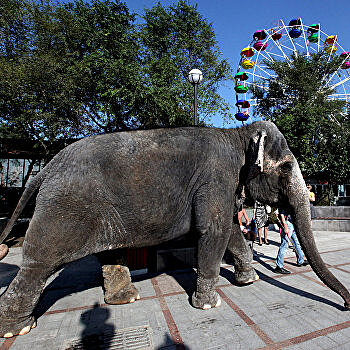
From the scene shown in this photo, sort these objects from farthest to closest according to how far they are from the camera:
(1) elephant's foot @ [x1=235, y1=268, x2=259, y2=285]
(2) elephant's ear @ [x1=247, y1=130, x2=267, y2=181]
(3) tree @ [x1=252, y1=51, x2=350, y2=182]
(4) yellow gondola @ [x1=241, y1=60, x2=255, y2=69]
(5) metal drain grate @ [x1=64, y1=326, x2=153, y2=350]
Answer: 1. (4) yellow gondola @ [x1=241, y1=60, x2=255, y2=69]
2. (3) tree @ [x1=252, y1=51, x2=350, y2=182]
3. (1) elephant's foot @ [x1=235, y1=268, x2=259, y2=285]
4. (2) elephant's ear @ [x1=247, y1=130, x2=267, y2=181]
5. (5) metal drain grate @ [x1=64, y1=326, x2=153, y2=350]

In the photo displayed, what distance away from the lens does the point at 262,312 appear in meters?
3.19

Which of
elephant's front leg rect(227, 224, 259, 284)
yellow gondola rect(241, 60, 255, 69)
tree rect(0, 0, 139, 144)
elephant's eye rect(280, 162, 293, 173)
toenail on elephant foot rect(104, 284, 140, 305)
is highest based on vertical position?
yellow gondola rect(241, 60, 255, 69)

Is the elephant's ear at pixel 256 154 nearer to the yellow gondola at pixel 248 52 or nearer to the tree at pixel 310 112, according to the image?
the tree at pixel 310 112

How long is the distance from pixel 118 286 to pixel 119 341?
38.9 inches

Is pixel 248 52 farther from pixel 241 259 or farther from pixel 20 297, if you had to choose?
pixel 20 297

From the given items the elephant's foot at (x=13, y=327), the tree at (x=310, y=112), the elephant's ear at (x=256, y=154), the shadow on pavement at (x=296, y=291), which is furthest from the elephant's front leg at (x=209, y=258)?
the tree at (x=310, y=112)

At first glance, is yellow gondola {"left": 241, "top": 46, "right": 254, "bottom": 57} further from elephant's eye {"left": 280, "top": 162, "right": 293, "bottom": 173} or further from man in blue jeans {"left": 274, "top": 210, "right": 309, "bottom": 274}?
elephant's eye {"left": 280, "top": 162, "right": 293, "bottom": 173}

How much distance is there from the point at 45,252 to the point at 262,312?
2.88m

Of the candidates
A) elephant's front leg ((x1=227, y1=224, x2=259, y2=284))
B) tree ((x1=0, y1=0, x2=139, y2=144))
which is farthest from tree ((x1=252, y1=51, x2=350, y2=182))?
elephant's front leg ((x1=227, y1=224, x2=259, y2=284))

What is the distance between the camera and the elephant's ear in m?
3.08

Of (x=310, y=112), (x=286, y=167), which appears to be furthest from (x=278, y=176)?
(x=310, y=112)

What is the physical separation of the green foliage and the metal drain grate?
847 cm

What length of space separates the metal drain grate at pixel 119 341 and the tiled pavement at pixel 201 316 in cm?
3

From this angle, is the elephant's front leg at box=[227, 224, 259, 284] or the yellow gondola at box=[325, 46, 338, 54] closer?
the elephant's front leg at box=[227, 224, 259, 284]
